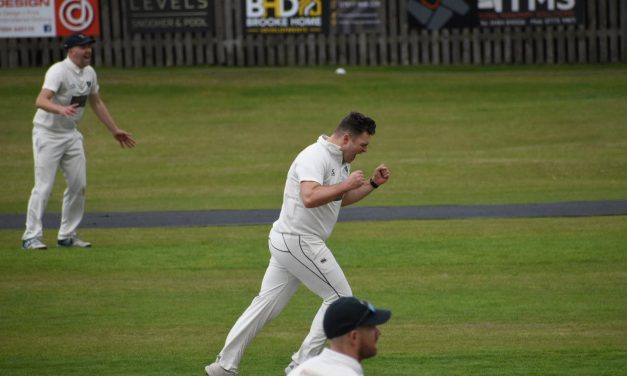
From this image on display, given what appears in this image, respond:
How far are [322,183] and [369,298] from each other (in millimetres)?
3180

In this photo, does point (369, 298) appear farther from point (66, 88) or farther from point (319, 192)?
point (66, 88)

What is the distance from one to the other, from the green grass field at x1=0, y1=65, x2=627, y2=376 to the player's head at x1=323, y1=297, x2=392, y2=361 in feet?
11.0

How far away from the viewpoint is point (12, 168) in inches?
906

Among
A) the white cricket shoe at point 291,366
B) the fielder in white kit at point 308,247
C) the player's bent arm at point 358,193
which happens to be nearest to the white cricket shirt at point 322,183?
the fielder in white kit at point 308,247

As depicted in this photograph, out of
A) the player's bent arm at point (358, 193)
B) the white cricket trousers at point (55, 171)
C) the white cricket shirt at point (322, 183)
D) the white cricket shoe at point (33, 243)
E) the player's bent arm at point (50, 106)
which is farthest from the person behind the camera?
the white cricket shoe at point (33, 243)

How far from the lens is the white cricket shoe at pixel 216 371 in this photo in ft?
28.4

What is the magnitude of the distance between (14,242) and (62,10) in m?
15.9

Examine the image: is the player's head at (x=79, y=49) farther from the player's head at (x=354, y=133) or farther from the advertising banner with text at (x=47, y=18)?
the advertising banner with text at (x=47, y=18)

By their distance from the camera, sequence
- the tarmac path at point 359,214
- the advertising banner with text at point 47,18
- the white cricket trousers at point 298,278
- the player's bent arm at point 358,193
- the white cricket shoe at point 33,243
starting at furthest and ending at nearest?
the advertising banner with text at point 47,18
the tarmac path at point 359,214
the white cricket shoe at point 33,243
the player's bent arm at point 358,193
the white cricket trousers at point 298,278

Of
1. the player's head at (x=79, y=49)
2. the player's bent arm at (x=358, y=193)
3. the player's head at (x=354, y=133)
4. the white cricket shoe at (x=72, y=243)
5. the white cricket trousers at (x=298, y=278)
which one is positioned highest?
the player's head at (x=79, y=49)

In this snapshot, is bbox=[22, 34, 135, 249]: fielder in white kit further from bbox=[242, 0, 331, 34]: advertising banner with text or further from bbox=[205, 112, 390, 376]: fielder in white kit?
bbox=[242, 0, 331, 34]: advertising banner with text

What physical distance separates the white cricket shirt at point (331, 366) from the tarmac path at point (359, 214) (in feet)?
36.0

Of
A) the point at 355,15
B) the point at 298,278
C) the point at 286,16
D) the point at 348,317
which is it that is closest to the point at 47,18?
the point at 286,16

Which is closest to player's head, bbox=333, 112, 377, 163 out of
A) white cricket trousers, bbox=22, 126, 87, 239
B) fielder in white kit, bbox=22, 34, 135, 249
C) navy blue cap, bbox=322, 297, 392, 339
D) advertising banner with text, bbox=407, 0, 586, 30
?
navy blue cap, bbox=322, 297, 392, 339
